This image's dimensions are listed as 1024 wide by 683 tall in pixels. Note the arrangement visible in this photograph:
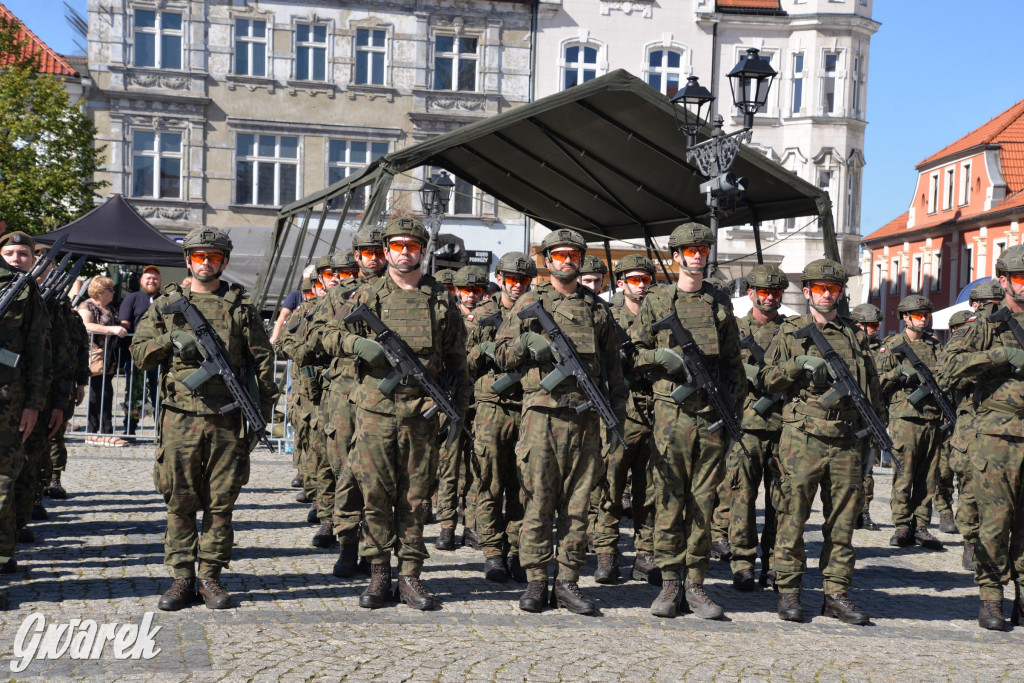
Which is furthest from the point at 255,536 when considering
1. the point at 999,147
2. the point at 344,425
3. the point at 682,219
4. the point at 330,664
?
the point at 999,147

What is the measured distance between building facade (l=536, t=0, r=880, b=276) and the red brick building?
24.6ft

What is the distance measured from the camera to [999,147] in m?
40.7

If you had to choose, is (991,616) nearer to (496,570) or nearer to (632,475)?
(632,475)

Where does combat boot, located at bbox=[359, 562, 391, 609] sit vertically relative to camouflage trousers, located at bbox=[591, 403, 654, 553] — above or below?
below

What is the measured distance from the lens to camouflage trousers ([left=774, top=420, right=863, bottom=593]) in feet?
22.9

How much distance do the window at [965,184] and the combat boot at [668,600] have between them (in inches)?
1543

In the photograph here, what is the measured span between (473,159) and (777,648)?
366 inches

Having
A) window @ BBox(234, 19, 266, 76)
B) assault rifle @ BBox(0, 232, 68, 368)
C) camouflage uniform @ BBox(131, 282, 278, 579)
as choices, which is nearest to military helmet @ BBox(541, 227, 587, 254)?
camouflage uniform @ BBox(131, 282, 278, 579)

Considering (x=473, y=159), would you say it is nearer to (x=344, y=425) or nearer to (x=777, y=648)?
(x=344, y=425)

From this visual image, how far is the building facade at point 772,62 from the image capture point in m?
32.6

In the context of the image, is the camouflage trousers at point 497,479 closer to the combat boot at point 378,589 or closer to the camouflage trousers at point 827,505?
the combat boot at point 378,589

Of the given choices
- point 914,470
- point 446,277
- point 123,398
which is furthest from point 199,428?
point 123,398

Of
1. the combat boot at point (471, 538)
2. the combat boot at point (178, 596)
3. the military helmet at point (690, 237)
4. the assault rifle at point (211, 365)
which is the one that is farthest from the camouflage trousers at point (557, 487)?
the combat boot at point (471, 538)

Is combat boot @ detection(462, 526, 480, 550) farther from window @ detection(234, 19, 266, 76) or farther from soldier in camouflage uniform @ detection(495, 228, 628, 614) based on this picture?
window @ detection(234, 19, 266, 76)
